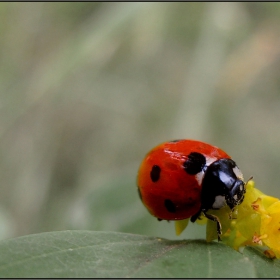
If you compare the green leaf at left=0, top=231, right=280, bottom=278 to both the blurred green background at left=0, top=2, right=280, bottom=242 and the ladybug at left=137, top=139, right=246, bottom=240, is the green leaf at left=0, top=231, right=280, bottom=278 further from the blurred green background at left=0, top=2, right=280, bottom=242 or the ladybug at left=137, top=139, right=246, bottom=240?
the blurred green background at left=0, top=2, right=280, bottom=242

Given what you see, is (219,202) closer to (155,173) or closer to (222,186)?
(222,186)

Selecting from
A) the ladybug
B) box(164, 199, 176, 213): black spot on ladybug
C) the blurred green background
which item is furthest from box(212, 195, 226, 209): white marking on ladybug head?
the blurred green background

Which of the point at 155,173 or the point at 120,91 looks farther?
the point at 120,91

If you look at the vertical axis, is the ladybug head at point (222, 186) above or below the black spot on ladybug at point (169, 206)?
above

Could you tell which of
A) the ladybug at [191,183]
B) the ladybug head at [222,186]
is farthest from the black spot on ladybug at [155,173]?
the ladybug head at [222,186]

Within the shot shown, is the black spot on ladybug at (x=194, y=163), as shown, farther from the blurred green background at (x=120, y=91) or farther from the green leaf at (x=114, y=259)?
the blurred green background at (x=120, y=91)

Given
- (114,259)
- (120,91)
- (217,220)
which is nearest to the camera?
(114,259)

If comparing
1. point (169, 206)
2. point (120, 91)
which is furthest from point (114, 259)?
point (120, 91)
